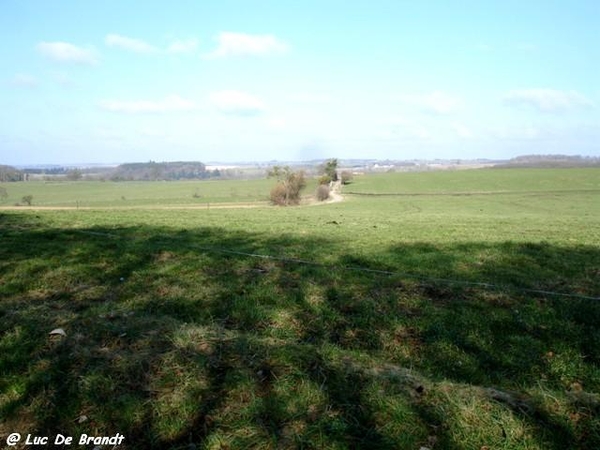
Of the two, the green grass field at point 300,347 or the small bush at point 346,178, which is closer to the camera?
the green grass field at point 300,347

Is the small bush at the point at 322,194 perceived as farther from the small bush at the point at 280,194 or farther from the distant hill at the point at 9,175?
the distant hill at the point at 9,175

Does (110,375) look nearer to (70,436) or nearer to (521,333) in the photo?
(70,436)

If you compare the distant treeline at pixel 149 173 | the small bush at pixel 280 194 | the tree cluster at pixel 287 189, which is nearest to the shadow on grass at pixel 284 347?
the small bush at pixel 280 194

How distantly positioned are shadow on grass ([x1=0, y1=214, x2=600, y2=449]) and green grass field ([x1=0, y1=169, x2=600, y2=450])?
0.02 metres

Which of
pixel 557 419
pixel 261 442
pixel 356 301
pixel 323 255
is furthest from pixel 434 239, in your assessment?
pixel 261 442

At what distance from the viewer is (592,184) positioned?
79500mm

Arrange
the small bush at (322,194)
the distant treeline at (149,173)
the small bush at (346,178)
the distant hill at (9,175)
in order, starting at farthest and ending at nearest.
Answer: the distant treeline at (149,173)
the distant hill at (9,175)
the small bush at (346,178)
the small bush at (322,194)

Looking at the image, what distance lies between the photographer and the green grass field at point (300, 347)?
11.8 ft

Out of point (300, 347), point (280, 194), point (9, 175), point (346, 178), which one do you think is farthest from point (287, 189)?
point (9, 175)

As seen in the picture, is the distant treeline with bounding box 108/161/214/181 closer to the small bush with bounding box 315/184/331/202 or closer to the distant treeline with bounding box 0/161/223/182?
the distant treeline with bounding box 0/161/223/182

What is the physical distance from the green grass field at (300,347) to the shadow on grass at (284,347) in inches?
0.8

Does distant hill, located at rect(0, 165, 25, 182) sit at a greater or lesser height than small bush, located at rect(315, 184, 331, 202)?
greater

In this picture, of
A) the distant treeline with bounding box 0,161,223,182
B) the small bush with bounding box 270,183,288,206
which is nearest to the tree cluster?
the small bush with bounding box 270,183,288,206

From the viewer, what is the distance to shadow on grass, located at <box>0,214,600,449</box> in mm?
3619
